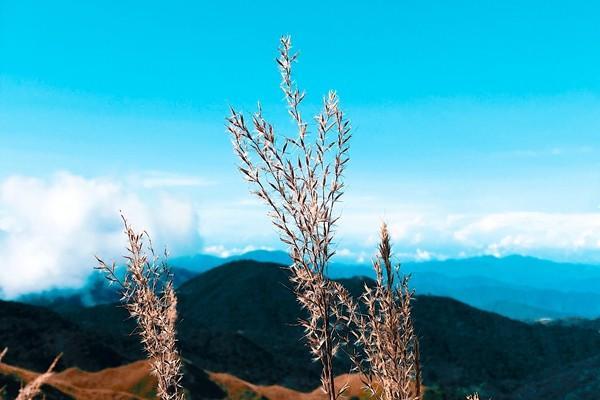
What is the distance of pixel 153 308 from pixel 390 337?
3.04 meters

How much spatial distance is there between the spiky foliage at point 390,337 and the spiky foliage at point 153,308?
2.52 m

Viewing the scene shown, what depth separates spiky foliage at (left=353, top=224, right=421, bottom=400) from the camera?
4863 millimetres

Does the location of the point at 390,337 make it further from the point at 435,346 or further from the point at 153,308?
the point at 435,346

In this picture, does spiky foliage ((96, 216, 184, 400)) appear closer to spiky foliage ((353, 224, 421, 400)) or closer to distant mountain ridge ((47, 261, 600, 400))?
spiky foliage ((353, 224, 421, 400))

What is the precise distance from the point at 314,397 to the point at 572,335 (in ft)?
428

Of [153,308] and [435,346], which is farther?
[435,346]

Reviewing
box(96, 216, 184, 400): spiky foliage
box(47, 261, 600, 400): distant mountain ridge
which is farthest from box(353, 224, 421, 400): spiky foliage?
box(47, 261, 600, 400): distant mountain ridge

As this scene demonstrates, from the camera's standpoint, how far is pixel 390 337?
4.95m

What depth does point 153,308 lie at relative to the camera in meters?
6.39

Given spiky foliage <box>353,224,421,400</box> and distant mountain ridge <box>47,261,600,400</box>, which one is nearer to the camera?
spiky foliage <box>353,224,421,400</box>

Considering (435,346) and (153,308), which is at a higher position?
(153,308)

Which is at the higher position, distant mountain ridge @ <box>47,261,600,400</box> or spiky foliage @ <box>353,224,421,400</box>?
spiky foliage @ <box>353,224,421,400</box>

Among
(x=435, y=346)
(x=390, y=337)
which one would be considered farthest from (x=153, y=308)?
(x=435, y=346)

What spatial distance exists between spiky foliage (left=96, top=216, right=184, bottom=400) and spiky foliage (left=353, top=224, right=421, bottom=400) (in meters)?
2.52
